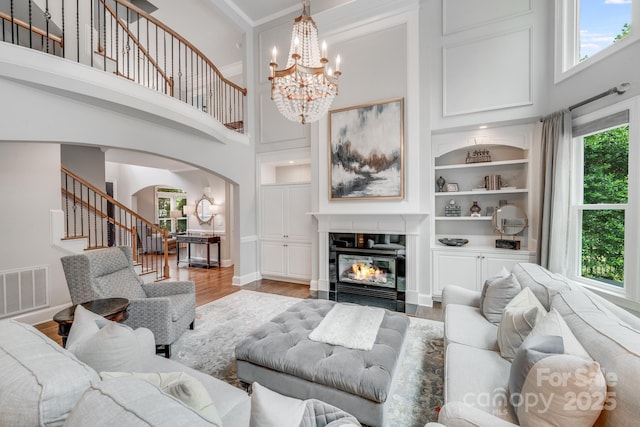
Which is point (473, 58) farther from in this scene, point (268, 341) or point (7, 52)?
point (7, 52)

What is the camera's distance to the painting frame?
403cm

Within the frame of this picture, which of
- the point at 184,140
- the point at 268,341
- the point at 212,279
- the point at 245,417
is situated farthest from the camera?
the point at 212,279

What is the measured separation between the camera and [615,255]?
2.61m

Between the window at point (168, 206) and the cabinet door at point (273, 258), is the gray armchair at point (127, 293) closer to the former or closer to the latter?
the cabinet door at point (273, 258)

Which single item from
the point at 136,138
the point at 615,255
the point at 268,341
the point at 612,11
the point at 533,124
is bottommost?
the point at 268,341

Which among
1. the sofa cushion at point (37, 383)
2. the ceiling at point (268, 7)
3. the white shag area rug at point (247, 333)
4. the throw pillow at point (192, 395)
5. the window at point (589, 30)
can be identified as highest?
the ceiling at point (268, 7)

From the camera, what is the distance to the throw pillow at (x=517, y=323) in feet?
5.23

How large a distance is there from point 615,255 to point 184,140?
5.33 meters

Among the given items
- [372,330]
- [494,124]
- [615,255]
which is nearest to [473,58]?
[494,124]

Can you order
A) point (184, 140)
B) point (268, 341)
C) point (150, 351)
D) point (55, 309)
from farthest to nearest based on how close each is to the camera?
point (184, 140), point (55, 309), point (268, 341), point (150, 351)

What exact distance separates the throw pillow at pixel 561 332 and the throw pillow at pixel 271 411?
118cm

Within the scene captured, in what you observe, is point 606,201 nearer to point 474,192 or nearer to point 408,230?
point 474,192

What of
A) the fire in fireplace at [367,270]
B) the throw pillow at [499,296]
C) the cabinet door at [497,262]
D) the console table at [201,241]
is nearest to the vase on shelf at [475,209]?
the cabinet door at [497,262]

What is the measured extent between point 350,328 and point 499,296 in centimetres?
128
